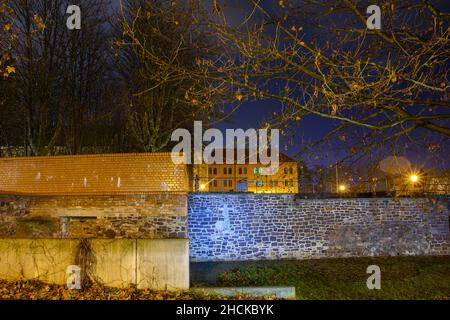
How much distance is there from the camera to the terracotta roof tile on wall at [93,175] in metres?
10.9

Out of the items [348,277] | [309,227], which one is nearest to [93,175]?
[309,227]

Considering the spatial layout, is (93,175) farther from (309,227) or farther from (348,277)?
(348,277)

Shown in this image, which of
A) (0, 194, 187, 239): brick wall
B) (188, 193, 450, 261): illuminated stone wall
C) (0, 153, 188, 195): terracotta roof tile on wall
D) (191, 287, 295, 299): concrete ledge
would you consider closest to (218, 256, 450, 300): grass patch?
(188, 193, 450, 261): illuminated stone wall

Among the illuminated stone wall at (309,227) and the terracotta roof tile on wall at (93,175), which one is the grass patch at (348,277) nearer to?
the illuminated stone wall at (309,227)

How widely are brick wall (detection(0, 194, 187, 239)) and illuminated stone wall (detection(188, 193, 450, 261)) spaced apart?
9.35ft

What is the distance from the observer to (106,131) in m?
18.8

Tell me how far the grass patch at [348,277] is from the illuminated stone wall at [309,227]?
0.71 m

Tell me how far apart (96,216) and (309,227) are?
803cm

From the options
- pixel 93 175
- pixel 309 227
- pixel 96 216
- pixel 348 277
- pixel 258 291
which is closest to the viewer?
pixel 258 291

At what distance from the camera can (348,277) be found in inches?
468

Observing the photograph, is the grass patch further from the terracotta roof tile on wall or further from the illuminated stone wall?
the terracotta roof tile on wall

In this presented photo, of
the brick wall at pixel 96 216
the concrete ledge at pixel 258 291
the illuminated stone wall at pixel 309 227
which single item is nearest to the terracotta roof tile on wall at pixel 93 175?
the brick wall at pixel 96 216
